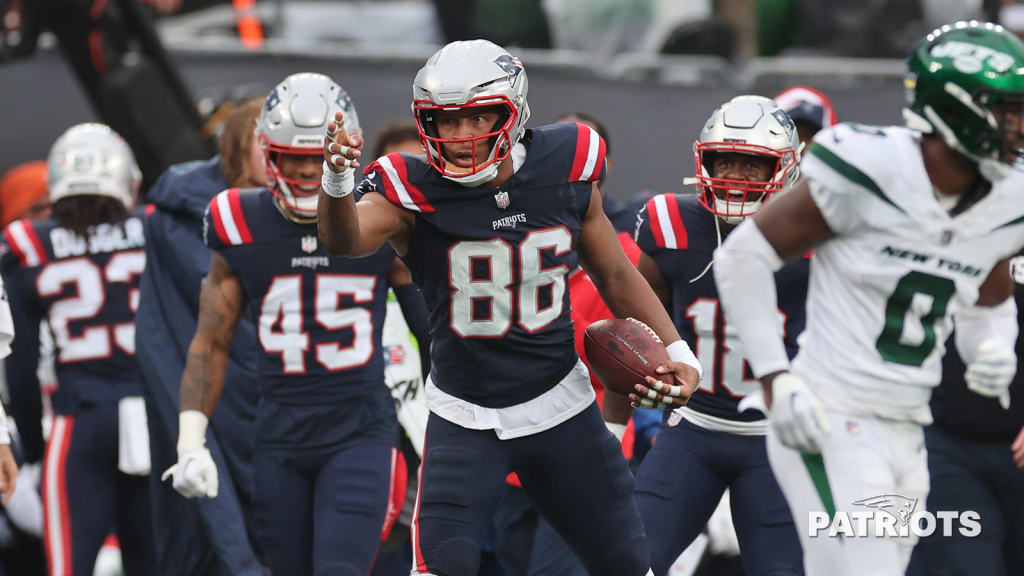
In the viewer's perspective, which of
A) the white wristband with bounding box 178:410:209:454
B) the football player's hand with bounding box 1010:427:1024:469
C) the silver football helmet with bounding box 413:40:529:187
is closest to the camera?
the silver football helmet with bounding box 413:40:529:187

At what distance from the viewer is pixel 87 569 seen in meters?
5.88

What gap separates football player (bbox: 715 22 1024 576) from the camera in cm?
345

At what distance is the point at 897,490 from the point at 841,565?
0.73 ft

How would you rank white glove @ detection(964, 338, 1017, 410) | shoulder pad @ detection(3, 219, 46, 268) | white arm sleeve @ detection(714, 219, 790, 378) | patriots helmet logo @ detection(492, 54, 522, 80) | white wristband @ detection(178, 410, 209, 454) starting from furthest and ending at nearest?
shoulder pad @ detection(3, 219, 46, 268) → white wristband @ detection(178, 410, 209, 454) → patriots helmet logo @ detection(492, 54, 522, 80) → white glove @ detection(964, 338, 1017, 410) → white arm sleeve @ detection(714, 219, 790, 378)

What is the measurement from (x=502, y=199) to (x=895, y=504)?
4.13 ft

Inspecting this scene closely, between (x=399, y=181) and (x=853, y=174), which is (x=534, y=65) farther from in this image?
(x=853, y=174)

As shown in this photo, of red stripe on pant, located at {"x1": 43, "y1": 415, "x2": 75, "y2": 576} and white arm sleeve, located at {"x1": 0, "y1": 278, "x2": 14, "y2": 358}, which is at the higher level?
white arm sleeve, located at {"x1": 0, "y1": 278, "x2": 14, "y2": 358}

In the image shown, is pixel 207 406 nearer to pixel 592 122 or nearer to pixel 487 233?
pixel 487 233

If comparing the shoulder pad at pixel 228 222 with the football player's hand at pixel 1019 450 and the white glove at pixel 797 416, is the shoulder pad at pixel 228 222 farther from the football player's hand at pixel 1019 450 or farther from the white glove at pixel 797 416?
the football player's hand at pixel 1019 450

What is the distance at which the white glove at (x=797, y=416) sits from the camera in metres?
3.42

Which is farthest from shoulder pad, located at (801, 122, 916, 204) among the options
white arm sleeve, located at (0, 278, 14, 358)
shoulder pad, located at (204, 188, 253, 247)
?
white arm sleeve, located at (0, 278, 14, 358)

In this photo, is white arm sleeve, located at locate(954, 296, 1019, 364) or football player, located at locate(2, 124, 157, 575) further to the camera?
football player, located at locate(2, 124, 157, 575)

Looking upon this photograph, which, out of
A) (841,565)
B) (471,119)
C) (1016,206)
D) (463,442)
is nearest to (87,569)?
(463,442)

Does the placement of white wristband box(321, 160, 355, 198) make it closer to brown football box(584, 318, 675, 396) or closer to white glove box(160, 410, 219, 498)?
brown football box(584, 318, 675, 396)
